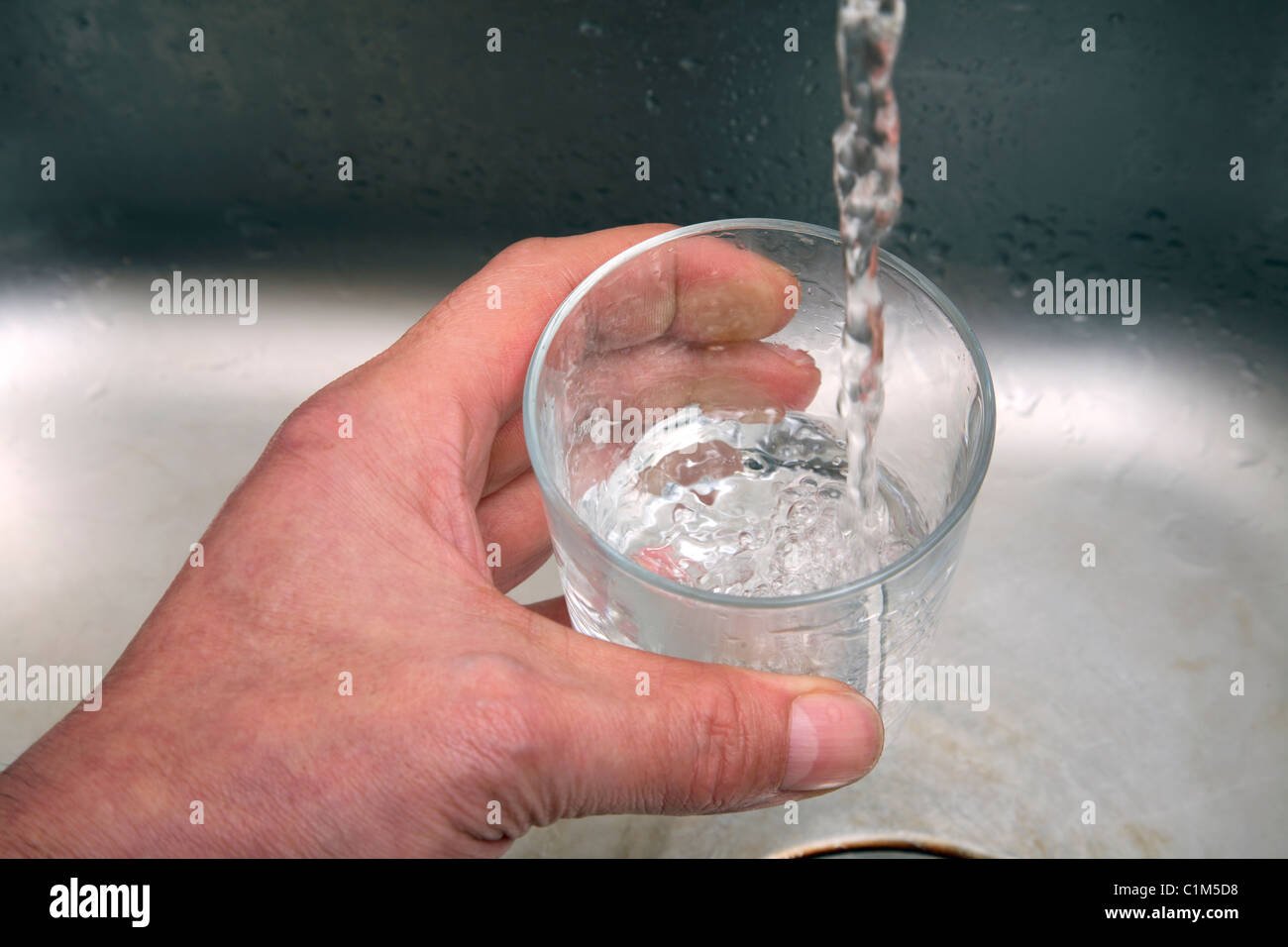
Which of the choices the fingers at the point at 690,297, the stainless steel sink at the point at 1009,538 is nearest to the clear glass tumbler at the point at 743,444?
the fingers at the point at 690,297

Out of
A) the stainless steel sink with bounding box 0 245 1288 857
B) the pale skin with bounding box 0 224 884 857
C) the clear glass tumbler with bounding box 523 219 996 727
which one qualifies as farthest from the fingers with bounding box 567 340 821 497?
the stainless steel sink with bounding box 0 245 1288 857

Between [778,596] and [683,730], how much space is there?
0.29ft

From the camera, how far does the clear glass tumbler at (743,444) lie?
1.94 ft

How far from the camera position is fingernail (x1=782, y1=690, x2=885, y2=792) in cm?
60

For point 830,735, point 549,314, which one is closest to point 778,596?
point 830,735

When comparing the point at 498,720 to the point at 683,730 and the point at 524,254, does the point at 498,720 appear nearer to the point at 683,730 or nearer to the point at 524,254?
the point at 683,730

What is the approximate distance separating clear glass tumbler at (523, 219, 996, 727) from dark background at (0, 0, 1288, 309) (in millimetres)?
406

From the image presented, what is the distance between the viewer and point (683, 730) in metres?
0.58

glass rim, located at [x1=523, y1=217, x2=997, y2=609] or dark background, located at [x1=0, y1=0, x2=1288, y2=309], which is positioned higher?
dark background, located at [x1=0, y1=0, x2=1288, y2=309]

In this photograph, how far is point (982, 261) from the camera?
114 centimetres

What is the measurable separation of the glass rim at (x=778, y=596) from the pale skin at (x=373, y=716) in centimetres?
6

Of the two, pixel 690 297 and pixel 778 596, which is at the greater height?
pixel 690 297

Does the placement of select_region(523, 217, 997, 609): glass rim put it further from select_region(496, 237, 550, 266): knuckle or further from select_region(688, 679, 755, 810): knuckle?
select_region(496, 237, 550, 266): knuckle

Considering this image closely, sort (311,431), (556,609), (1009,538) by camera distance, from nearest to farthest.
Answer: (311,431) < (556,609) < (1009,538)
